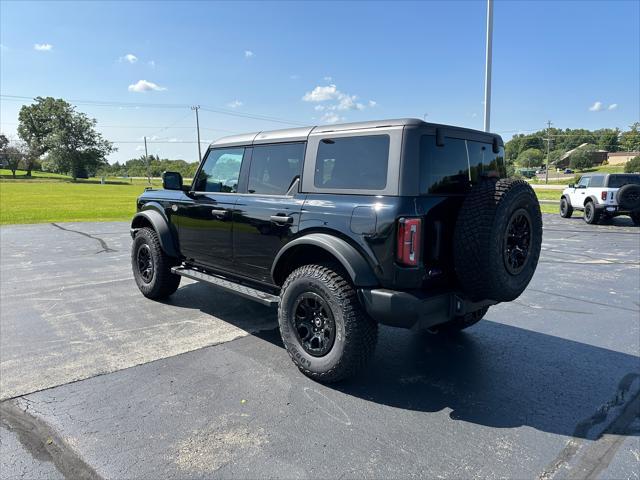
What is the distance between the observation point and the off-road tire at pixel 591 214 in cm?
1470

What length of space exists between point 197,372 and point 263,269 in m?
1.05

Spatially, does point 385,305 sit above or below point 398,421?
above

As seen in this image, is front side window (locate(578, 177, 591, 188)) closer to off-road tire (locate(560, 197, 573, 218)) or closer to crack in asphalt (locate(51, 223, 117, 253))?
off-road tire (locate(560, 197, 573, 218))

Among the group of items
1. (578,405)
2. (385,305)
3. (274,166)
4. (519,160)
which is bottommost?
(578,405)

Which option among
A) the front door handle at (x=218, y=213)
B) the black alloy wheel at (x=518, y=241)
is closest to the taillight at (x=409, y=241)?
the black alloy wheel at (x=518, y=241)

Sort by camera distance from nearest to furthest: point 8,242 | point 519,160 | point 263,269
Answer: point 263,269
point 8,242
point 519,160

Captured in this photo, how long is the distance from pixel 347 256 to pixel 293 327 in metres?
0.83

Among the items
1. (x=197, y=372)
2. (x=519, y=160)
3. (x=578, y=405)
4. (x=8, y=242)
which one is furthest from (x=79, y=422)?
(x=519, y=160)

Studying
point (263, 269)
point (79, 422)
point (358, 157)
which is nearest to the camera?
Result: point (79, 422)

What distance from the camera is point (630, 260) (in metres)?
8.40

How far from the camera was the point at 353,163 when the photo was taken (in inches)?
130

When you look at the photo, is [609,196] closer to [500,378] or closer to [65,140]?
[500,378]

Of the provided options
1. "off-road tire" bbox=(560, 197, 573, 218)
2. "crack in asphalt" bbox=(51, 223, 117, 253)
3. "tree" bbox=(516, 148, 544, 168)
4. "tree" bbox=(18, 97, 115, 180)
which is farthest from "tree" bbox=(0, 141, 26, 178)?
"tree" bbox=(516, 148, 544, 168)

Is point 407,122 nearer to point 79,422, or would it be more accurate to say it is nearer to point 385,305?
point 385,305
